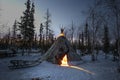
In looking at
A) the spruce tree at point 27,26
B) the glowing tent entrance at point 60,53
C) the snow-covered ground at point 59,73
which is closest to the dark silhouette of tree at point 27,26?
the spruce tree at point 27,26

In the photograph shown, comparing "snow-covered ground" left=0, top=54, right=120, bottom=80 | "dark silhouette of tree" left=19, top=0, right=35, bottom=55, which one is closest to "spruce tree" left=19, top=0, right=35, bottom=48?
"dark silhouette of tree" left=19, top=0, right=35, bottom=55

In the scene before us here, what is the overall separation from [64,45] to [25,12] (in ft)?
73.8

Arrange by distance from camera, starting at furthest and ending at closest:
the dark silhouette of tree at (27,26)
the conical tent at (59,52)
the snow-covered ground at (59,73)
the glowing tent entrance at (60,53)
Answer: the dark silhouette of tree at (27,26) → the conical tent at (59,52) → the glowing tent entrance at (60,53) → the snow-covered ground at (59,73)

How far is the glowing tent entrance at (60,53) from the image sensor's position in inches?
1001

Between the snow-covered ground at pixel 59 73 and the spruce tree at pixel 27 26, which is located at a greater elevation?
the spruce tree at pixel 27 26

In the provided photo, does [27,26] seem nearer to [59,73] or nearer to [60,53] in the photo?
[60,53]

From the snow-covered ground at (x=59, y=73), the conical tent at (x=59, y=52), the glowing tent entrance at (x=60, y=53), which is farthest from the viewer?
the conical tent at (x=59, y=52)

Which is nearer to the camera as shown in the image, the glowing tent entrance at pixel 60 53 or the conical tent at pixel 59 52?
the glowing tent entrance at pixel 60 53

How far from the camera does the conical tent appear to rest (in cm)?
2573

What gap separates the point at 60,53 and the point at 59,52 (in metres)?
0.46

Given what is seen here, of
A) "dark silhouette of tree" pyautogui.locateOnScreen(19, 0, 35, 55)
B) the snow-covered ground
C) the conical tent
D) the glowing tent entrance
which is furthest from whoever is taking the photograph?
"dark silhouette of tree" pyautogui.locateOnScreen(19, 0, 35, 55)

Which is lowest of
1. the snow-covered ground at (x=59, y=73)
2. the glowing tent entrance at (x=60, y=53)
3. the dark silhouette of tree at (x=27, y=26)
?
the snow-covered ground at (x=59, y=73)

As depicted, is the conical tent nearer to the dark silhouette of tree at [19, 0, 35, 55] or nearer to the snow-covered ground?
the snow-covered ground

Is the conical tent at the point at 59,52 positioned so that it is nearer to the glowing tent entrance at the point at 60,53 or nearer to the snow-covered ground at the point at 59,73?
the glowing tent entrance at the point at 60,53
